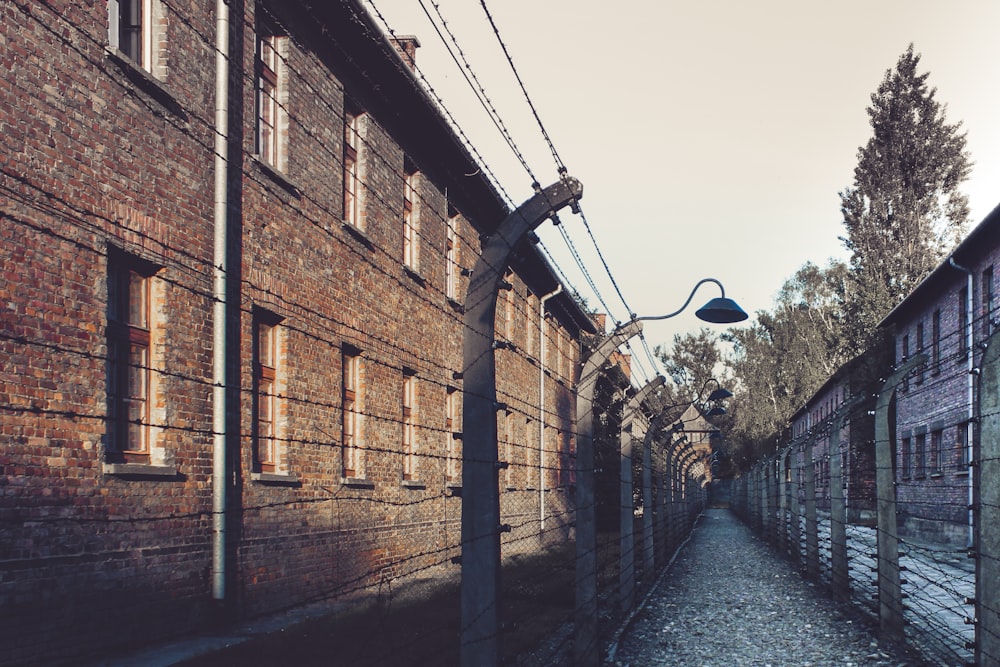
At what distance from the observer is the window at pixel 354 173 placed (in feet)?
45.3

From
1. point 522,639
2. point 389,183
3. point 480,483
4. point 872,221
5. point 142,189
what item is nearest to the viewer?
point 480,483

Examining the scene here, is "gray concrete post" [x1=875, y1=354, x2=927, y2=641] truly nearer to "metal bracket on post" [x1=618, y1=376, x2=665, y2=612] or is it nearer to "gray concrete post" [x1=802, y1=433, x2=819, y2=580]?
"metal bracket on post" [x1=618, y1=376, x2=665, y2=612]

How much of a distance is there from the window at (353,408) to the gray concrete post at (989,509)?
8.25m

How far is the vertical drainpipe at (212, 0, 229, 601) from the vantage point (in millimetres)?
9641

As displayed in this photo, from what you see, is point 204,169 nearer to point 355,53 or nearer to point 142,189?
point 142,189

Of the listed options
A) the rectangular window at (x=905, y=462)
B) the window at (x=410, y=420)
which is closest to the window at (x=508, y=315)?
the window at (x=410, y=420)

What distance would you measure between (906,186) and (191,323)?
36434 mm

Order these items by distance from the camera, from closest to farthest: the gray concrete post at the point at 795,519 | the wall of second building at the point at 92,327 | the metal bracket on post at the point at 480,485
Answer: the metal bracket on post at the point at 480,485
the wall of second building at the point at 92,327
the gray concrete post at the point at 795,519

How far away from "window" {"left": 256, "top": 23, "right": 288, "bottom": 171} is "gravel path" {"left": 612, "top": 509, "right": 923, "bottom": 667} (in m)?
6.63

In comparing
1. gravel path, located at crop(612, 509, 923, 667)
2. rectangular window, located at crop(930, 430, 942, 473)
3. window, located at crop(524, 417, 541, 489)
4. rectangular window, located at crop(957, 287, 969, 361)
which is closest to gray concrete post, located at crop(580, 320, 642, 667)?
gravel path, located at crop(612, 509, 923, 667)

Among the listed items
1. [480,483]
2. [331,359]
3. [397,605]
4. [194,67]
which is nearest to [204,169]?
[194,67]

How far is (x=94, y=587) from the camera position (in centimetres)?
783

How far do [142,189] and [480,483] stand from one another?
5438mm

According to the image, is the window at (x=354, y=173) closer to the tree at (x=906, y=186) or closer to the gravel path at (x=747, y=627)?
the gravel path at (x=747, y=627)
